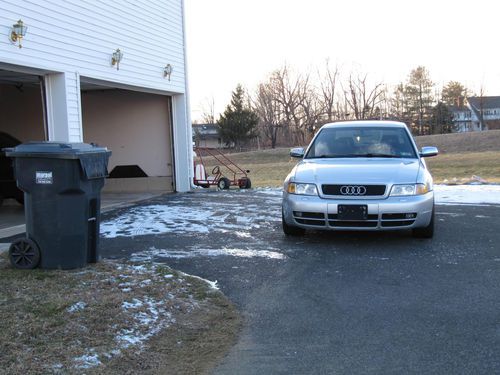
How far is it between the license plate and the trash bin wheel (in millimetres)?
3512

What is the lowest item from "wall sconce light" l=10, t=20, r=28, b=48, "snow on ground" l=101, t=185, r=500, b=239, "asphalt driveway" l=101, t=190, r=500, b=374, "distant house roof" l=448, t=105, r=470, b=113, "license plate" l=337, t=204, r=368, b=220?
"asphalt driveway" l=101, t=190, r=500, b=374

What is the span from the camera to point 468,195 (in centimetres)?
1197

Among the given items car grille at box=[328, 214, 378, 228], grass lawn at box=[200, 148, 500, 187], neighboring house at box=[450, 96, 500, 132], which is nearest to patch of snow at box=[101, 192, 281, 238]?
car grille at box=[328, 214, 378, 228]

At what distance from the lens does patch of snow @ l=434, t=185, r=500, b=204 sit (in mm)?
11031

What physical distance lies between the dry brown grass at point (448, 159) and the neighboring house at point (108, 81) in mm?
11065

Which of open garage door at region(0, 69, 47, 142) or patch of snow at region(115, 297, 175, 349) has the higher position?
open garage door at region(0, 69, 47, 142)

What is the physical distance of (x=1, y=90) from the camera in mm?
15312

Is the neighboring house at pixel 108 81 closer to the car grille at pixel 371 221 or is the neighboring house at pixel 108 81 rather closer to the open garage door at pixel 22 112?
the open garage door at pixel 22 112

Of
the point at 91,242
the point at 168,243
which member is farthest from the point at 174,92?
the point at 91,242

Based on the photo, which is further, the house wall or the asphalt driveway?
the house wall

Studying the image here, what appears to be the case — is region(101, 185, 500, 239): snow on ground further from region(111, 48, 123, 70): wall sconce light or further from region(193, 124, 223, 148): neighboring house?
region(193, 124, 223, 148): neighboring house

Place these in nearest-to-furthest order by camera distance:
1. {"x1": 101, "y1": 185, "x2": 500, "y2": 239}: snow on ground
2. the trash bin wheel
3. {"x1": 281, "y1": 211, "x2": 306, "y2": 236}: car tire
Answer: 1. the trash bin wheel
2. {"x1": 281, "y1": 211, "x2": 306, "y2": 236}: car tire
3. {"x1": 101, "y1": 185, "x2": 500, "y2": 239}: snow on ground

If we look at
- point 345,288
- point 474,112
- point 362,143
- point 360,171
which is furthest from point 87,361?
point 474,112

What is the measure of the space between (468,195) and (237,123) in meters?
51.6
